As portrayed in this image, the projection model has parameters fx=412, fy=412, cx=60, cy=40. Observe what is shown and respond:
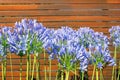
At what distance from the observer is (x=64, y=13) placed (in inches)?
263

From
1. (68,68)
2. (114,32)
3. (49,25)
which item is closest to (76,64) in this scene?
(68,68)

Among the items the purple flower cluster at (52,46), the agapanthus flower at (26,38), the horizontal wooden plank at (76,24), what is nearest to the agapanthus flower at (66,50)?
the purple flower cluster at (52,46)

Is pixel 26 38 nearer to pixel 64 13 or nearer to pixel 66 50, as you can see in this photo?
pixel 66 50

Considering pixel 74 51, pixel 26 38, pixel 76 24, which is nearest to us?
pixel 74 51

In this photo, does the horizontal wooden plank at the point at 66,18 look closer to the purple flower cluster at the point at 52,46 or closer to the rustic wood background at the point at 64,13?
the rustic wood background at the point at 64,13

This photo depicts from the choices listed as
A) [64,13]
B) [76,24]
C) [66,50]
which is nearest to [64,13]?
[64,13]

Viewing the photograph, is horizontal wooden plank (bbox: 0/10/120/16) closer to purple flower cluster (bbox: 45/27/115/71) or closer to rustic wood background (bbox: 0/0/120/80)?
rustic wood background (bbox: 0/0/120/80)

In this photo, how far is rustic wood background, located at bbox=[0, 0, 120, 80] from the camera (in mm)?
6656

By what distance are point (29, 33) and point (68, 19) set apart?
9.00 feet

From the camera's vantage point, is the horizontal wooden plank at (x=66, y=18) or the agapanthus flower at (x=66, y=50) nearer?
the agapanthus flower at (x=66, y=50)

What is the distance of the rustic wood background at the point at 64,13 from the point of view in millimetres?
6656

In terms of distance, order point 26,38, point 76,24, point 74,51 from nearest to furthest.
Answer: point 74,51
point 26,38
point 76,24

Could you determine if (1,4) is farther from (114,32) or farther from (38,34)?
(38,34)

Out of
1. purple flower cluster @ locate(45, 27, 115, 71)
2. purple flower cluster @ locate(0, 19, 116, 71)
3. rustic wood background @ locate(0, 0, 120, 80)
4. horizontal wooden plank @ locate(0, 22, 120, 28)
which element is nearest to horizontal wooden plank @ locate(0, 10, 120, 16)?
rustic wood background @ locate(0, 0, 120, 80)
